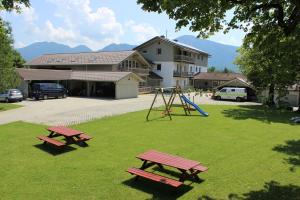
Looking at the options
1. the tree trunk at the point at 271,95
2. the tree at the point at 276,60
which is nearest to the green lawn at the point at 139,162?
the tree trunk at the point at 271,95

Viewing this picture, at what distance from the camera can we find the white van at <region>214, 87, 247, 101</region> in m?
42.2

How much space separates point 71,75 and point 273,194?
40.3 meters

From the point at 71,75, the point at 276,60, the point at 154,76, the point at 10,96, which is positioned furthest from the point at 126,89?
the point at 276,60

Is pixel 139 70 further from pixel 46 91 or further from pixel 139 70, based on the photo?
pixel 46 91

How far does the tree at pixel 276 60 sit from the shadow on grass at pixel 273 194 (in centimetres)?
283

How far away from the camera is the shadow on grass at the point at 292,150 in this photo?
37.0ft

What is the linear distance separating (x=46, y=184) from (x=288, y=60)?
7.48 meters

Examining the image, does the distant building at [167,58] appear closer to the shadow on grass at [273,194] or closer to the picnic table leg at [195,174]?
the picnic table leg at [195,174]

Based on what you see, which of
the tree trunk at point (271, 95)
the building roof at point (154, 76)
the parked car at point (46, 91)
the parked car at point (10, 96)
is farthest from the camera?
the building roof at point (154, 76)

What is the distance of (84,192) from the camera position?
852 cm

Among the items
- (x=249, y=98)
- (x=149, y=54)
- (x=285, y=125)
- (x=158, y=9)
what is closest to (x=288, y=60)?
(x=158, y=9)

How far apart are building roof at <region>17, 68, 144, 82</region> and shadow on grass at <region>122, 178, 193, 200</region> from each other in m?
31.0

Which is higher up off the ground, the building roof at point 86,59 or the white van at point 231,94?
the building roof at point 86,59

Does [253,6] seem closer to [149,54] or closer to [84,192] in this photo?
[84,192]
